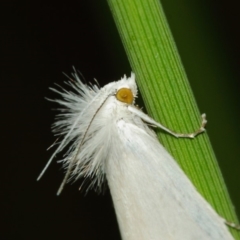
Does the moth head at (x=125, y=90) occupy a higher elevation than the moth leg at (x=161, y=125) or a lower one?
higher

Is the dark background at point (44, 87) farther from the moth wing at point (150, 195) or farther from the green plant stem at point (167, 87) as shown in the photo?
the green plant stem at point (167, 87)

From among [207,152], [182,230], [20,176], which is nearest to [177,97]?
[207,152]

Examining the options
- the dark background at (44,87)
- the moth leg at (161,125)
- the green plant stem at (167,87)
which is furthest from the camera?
the dark background at (44,87)

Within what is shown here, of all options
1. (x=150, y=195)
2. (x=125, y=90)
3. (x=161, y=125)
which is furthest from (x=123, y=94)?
(x=150, y=195)

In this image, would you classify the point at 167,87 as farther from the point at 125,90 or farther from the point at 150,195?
the point at 150,195

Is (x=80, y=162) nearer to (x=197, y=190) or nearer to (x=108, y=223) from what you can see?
(x=197, y=190)

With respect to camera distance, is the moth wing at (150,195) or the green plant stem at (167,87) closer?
the green plant stem at (167,87)

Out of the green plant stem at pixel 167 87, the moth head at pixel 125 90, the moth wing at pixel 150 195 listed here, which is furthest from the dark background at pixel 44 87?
the green plant stem at pixel 167 87
